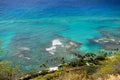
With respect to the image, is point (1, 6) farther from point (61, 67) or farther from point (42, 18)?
point (61, 67)

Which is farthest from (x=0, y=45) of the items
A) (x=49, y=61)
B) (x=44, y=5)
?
(x=44, y=5)

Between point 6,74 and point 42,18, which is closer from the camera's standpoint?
point 6,74

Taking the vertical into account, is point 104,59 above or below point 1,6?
below

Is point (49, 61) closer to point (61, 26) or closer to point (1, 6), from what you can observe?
point (61, 26)

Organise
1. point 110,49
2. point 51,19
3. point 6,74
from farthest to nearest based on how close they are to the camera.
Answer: point 51,19 → point 110,49 → point 6,74

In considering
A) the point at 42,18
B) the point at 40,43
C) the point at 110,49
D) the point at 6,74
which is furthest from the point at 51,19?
the point at 6,74

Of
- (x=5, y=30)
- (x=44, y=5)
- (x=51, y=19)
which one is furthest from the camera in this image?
(x=44, y=5)
